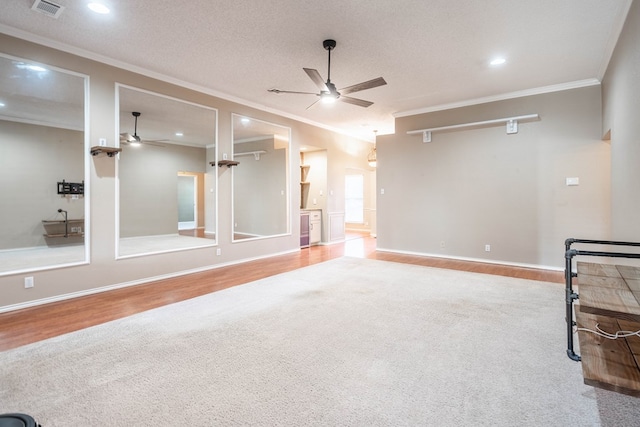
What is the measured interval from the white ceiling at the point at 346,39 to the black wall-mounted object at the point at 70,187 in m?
→ 1.64

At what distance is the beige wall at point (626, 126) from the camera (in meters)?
2.73

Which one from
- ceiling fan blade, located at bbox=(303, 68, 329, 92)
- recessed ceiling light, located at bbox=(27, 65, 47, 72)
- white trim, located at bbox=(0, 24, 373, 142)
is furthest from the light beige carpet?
white trim, located at bbox=(0, 24, 373, 142)

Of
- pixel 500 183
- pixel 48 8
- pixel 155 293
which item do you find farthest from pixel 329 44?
pixel 500 183

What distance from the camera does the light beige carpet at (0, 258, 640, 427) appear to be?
171cm

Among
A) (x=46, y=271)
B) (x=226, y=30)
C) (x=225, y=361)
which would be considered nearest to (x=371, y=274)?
(x=225, y=361)

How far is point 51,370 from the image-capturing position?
216 centimetres

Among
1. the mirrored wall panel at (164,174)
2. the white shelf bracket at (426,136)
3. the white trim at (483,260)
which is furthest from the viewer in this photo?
the white shelf bracket at (426,136)

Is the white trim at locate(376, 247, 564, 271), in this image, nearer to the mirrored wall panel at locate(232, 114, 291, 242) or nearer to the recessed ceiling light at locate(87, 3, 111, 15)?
the mirrored wall panel at locate(232, 114, 291, 242)

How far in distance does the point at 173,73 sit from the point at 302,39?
2.17 m

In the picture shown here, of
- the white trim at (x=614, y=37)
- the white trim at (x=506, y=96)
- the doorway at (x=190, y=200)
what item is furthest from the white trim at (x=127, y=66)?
the white trim at (x=614, y=37)

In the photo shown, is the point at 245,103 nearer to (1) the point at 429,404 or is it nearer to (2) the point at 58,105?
(2) the point at 58,105

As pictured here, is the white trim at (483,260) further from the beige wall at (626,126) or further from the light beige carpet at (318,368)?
the light beige carpet at (318,368)

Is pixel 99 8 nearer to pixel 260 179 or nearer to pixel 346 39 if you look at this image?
pixel 346 39

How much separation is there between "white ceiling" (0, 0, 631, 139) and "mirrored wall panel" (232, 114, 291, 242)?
1.21m
